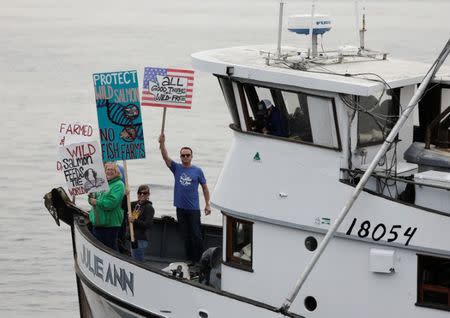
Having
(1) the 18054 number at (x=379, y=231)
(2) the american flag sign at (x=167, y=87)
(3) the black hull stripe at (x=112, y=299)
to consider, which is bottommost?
(3) the black hull stripe at (x=112, y=299)

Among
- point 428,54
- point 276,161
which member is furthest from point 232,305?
point 428,54

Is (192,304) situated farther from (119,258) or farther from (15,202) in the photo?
(15,202)

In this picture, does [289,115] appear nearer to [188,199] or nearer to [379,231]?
[379,231]

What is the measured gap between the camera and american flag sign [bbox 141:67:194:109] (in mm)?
16625

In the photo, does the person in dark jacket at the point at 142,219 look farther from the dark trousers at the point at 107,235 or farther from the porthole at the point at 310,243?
the porthole at the point at 310,243

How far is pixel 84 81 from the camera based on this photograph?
168ft

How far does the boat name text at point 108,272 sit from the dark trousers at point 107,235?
247mm

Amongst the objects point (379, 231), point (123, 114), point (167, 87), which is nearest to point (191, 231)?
point (123, 114)

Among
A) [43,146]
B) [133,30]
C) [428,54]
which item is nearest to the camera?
[43,146]

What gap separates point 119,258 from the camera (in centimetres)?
1517

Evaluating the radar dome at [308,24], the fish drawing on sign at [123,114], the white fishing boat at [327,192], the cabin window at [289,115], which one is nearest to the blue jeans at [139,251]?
the white fishing boat at [327,192]

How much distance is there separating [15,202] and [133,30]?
5402 centimetres

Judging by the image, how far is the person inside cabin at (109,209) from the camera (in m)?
15.7

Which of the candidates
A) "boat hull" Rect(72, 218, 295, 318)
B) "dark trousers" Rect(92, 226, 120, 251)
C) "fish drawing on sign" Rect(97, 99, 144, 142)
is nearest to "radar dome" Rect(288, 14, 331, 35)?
"fish drawing on sign" Rect(97, 99, 144, 142)
